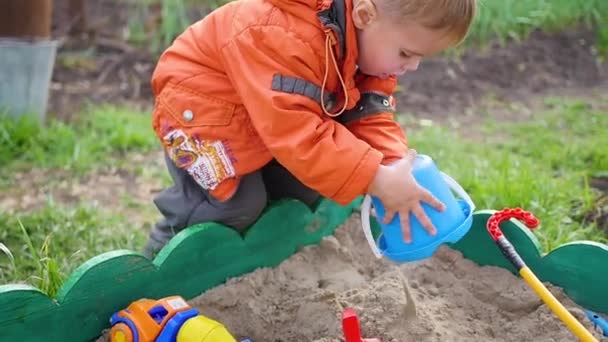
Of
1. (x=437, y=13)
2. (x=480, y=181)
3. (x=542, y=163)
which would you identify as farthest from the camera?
(x=542, y=163)

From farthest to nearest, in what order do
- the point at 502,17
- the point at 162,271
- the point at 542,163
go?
the point at 502,17, the point at 542,163, the point at 162,271

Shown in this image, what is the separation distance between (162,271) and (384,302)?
1.69 feet

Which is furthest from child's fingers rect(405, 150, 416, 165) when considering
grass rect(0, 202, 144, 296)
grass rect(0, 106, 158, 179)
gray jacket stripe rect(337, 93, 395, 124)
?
grass rect(0, 106, 158, 179)

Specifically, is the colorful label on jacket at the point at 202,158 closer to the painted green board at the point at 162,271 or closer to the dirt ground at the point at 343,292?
the painted green board at the point at 162,271

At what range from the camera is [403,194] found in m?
1.68

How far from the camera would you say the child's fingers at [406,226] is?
1.70m

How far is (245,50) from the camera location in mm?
1766

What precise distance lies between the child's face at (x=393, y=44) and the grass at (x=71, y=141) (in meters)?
1.57

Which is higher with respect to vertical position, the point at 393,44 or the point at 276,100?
the point at 393,44

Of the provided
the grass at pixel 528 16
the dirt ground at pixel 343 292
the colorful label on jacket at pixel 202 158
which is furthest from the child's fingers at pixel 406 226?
the grass at pixel 528 16

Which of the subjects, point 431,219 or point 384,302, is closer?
point 431,219

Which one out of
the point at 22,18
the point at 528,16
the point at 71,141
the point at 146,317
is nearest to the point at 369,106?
the point at 146,317

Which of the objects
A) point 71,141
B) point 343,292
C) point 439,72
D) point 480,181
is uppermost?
point 343,292

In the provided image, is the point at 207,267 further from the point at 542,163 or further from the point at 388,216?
the point at 542,163
